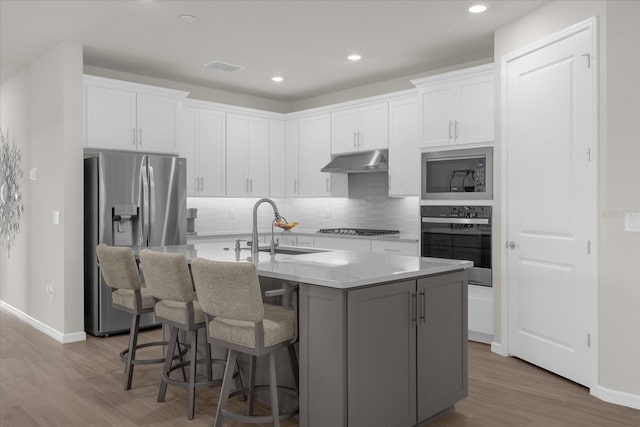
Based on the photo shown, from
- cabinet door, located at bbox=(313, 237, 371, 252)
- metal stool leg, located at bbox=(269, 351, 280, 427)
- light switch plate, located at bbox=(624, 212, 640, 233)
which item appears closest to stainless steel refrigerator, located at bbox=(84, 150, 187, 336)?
cabinet door, located at bbox=(313, 237, 371, 252)

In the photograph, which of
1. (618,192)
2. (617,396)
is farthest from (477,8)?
(617,396)

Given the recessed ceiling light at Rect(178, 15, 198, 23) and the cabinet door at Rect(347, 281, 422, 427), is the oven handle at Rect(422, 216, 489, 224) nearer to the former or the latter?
the cabinet door at Rect(347, 281, 422, 427)

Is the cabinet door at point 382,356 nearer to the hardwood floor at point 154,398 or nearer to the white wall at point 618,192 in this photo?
the hardwood floor at point 154,398

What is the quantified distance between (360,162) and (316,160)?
867mm

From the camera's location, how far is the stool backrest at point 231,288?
8.02ft

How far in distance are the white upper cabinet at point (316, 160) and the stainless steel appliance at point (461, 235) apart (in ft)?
5.59

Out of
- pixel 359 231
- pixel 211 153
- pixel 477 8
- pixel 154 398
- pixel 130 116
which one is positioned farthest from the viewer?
pixel 211 153

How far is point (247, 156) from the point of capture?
677cm

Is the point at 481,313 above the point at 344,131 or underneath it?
underneath

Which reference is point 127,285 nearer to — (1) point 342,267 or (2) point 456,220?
(1) point 342,267

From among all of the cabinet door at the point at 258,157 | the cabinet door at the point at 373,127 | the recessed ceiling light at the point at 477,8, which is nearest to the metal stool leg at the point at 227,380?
the recessed ceiling light at the point at 477,8

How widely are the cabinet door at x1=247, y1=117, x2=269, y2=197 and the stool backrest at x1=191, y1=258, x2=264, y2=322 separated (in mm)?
4280

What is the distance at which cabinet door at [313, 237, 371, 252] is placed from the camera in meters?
5.78

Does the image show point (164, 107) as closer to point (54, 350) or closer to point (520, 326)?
point (54, 350)
